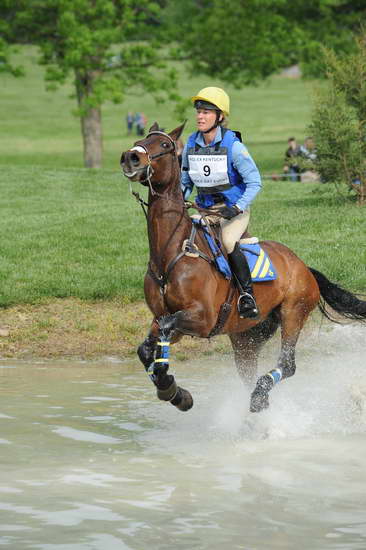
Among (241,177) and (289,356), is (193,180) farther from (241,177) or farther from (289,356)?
(289,356)

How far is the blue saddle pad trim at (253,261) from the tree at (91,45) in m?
24.1

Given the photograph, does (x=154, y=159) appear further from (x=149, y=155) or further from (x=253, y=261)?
(x=253, y=261)

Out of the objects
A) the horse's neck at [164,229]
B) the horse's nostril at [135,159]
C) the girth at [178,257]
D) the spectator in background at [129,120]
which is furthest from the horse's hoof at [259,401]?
the spectator in background at [129,120]

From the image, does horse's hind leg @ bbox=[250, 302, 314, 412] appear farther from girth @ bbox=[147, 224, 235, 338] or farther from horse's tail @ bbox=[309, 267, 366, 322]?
girth @ bbox=[147, 224, 235, 338]

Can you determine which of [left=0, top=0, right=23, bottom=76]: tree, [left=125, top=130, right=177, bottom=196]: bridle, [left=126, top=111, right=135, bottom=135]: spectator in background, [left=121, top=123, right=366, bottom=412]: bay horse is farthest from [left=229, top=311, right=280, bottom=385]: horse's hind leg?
[left=126, top=111, right=135, bottom=135]: spectator in background

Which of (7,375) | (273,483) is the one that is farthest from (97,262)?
(273,483)

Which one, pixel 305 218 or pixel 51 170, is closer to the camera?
pixel 305 218

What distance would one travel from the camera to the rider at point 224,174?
9.55 meters

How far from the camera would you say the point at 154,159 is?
885cm

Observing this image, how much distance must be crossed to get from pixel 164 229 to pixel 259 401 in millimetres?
1915

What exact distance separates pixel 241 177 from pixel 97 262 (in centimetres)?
721

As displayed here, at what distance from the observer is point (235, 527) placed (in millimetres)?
7027

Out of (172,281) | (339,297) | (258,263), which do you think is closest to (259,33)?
Result: (339,297)

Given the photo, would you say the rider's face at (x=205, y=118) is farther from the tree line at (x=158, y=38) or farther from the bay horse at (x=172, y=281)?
the tree line at (x=158, y=38)
